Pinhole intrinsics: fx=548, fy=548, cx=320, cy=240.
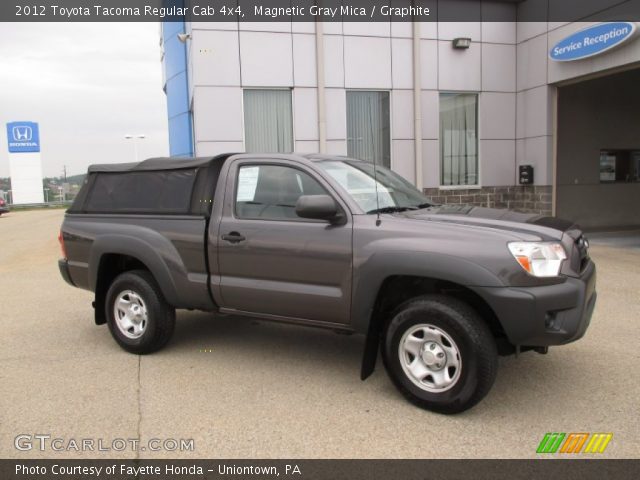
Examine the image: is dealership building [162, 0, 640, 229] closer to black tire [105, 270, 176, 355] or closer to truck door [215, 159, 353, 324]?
black tire [105, 270, 176, 355]

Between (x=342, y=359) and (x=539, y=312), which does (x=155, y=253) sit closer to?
(x=342, y=359)

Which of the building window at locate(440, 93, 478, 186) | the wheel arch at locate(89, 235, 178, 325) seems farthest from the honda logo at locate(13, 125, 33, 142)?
the wheel arch at locate(89, 235, 178, 325)

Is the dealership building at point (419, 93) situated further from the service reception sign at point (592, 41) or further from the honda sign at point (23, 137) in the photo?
the honda sign at point (23, 137)

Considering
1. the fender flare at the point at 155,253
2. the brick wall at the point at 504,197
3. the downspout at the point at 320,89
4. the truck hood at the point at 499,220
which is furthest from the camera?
the brick wall at the point at 504,197

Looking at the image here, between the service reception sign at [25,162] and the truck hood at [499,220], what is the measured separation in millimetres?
45642

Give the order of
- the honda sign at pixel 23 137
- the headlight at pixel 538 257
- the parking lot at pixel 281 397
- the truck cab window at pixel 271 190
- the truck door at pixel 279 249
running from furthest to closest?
the honda sign at pixel 23 137, the truck cab window at pixel 271 190, the truck door at pixel 279 249, the headlight at pixel 538 257, the parking lot at pixel 281 397

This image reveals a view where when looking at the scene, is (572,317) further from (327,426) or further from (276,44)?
(276,44)

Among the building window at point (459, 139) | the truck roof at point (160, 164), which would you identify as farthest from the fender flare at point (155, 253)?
the building window at point (459, 139)

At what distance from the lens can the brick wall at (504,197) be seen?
498 inches

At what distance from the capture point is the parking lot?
11.2 feet

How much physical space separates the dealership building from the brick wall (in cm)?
3

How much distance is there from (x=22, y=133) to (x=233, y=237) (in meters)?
48.4

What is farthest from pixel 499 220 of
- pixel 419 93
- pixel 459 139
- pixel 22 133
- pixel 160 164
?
pixel 22 133

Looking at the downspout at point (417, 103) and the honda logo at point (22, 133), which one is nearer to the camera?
the downspout at point (417, 103)
